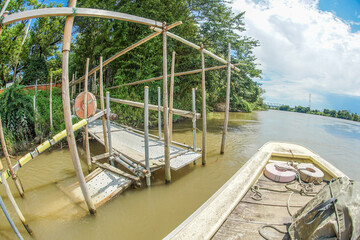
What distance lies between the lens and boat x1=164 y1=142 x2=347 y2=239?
1862 mm

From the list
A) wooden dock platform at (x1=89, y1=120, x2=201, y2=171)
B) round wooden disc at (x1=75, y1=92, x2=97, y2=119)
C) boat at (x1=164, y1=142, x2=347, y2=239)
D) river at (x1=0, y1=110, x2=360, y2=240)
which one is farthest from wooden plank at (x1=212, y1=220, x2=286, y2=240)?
round wooden disc at (x1=75, y1=92, x2=97, y2=119)

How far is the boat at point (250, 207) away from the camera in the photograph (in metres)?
1.86

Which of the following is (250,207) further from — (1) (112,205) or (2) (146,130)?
(1) (112,205)

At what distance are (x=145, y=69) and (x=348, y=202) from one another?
10849 millimetres

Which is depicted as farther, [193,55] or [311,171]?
[193,55]

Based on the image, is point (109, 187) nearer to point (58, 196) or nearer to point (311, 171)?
point (58, 196)

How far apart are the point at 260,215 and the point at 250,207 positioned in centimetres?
18

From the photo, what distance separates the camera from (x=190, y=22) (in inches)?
460

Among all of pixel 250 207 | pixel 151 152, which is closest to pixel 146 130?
pixel 151 152

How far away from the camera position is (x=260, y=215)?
2.22 metres

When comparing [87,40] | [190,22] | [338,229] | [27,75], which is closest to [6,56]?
[27,75]

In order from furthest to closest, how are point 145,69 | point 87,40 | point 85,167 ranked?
point 87,40
point 145,69
point 85,167

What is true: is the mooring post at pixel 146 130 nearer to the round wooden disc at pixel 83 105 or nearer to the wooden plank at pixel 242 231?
the round wooden disc at pixel 83 105

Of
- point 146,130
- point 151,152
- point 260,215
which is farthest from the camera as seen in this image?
point 151,152
